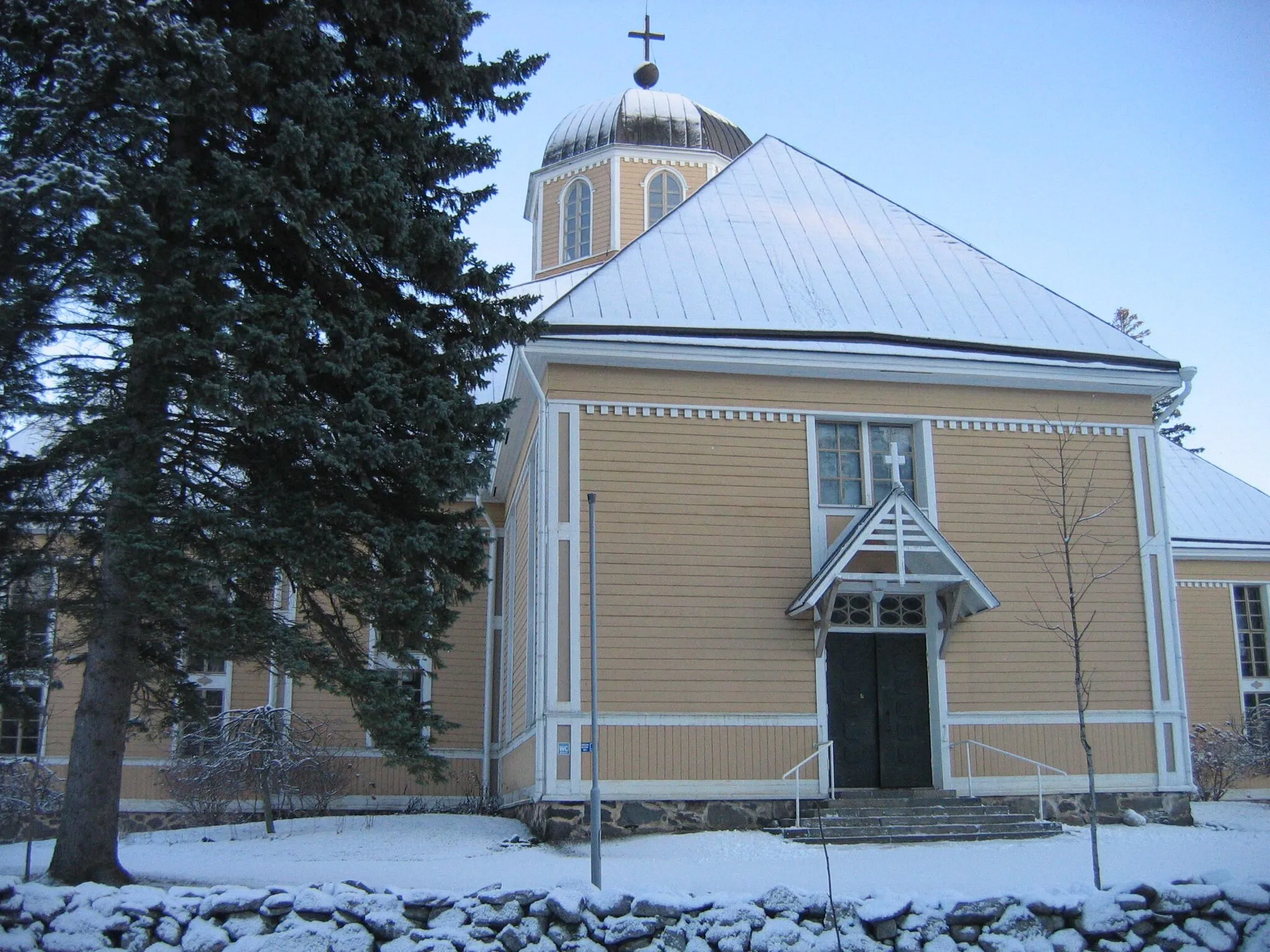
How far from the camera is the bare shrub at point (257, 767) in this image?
16828 millimetres

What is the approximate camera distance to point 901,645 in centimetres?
1551

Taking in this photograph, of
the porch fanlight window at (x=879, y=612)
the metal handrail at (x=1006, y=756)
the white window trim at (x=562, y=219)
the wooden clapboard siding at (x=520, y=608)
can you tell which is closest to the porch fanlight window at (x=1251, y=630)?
the metal handrail at (x=1006, y=756)

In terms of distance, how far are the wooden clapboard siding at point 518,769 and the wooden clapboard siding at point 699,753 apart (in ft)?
3.58

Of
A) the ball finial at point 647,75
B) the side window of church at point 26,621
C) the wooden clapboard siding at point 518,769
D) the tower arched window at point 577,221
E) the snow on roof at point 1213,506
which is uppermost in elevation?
the ball finial at point 647,75

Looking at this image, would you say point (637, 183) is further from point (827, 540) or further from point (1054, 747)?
point (1054, 747)

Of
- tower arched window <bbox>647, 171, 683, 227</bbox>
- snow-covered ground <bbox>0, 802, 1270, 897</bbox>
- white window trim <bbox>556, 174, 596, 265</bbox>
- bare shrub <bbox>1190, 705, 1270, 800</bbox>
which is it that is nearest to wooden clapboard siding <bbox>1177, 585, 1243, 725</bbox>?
bare shrub <bbox>1190, 705, 1270, 800</bbox>

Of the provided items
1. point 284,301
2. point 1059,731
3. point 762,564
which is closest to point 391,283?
point 284,301

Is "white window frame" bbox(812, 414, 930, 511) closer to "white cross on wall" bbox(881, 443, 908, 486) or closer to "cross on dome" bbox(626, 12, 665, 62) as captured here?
"white cross on wall" bbox(881, 443, 908, 486)

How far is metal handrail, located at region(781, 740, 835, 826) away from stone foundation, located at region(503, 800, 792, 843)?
0.45 feet

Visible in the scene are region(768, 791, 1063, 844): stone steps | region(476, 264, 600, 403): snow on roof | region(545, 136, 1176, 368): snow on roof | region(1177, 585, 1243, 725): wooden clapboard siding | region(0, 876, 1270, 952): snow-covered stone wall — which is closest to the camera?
region(0, 876, 1270, 952): snow-covered stone wall

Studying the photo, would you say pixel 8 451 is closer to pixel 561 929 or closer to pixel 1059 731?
pixel 561 929

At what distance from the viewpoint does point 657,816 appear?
13992 millimetres

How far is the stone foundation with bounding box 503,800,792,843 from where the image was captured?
13844mm

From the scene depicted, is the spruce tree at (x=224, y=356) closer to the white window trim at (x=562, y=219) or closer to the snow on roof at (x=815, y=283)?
the snow on roof at (x=815, y=283)
